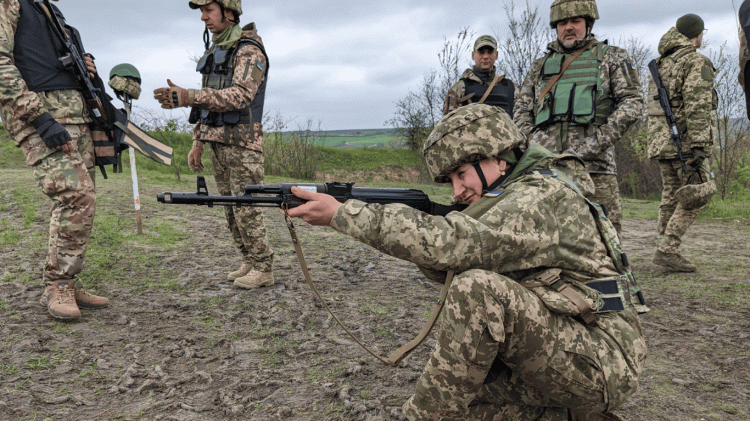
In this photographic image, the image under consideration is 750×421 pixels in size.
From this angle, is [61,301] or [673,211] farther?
[673,211]

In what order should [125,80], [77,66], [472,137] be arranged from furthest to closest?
[125,80] < [77,66] < [472,137]

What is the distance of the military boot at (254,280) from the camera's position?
14.6 feet

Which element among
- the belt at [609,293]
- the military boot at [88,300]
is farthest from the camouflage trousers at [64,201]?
the belt at [609,293]

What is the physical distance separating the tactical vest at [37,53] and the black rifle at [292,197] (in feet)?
5.98

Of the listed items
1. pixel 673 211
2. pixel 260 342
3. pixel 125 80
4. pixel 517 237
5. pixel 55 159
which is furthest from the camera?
pixel 673 211

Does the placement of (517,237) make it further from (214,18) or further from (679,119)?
(679,119)

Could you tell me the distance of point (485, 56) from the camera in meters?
5.86

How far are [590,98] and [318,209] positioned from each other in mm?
3020

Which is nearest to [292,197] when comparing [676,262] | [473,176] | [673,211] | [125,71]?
[473,176]

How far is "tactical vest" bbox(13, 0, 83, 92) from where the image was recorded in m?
3.59

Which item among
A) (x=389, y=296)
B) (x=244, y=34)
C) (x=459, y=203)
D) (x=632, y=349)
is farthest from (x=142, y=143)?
(x=632, y=349)

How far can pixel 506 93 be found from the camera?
19.3 feet

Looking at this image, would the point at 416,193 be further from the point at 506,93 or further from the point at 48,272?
the point at 506,93

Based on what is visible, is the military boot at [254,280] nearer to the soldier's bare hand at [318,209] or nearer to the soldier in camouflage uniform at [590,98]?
the soldier's bare hand at [318,209]
